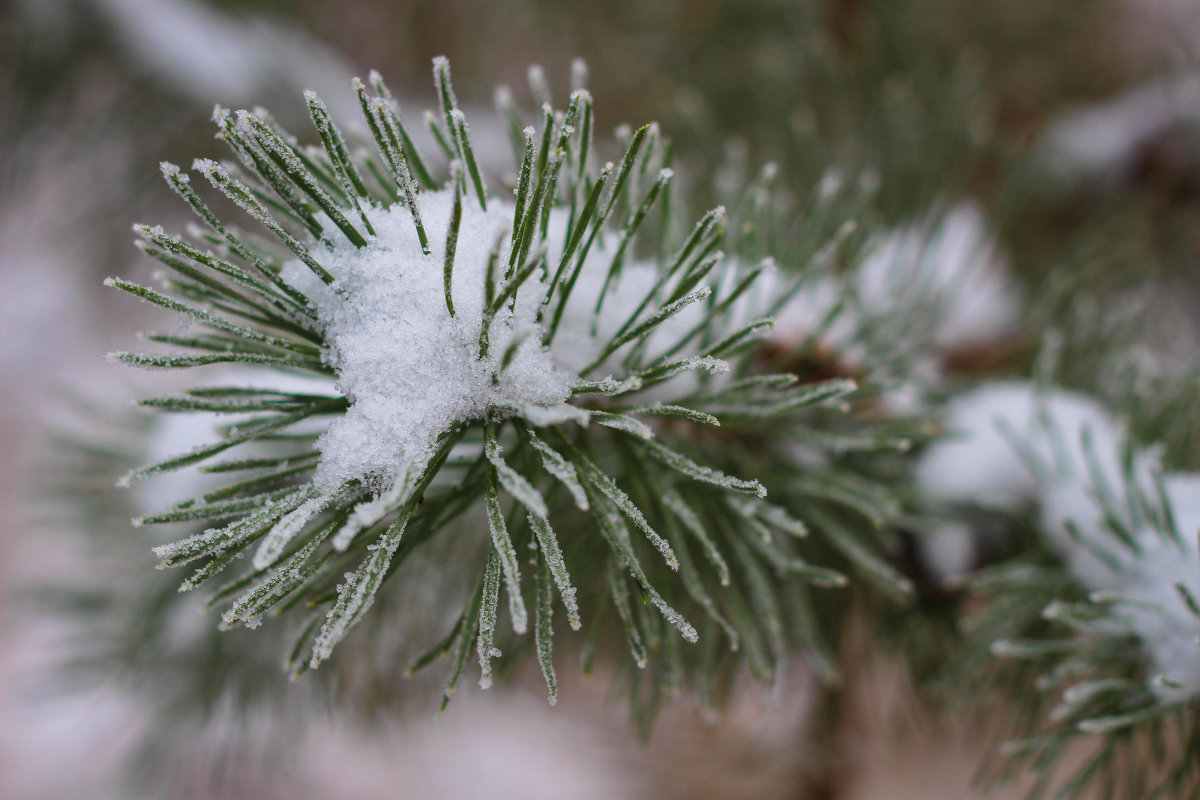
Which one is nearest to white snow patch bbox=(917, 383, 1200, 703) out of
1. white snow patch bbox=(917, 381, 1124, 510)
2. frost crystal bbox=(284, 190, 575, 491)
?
white snow patch bbox=(917, 381, 1124, 510)

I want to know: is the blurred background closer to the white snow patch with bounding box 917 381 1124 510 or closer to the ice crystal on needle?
the white snow patch with bounding box 917 381 1124 510

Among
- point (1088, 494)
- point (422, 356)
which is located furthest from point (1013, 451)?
point (422, 356)

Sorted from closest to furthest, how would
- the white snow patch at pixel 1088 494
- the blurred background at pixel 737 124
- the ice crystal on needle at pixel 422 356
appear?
the ice crystal on needle at pixel 422 356, the white snow patch at pixel 1088 494, the blurred background at pixel 737 124

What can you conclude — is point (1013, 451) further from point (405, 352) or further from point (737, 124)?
point (737, 124)

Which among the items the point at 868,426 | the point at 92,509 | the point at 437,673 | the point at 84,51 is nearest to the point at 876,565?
the point at 868,426

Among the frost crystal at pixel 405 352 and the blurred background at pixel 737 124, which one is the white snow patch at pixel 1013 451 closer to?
the blurred background at pixel 737 124

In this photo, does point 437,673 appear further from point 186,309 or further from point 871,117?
point 871,117

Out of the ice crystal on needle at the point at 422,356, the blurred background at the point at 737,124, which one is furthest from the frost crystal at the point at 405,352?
the blurred background at the point at 737,124

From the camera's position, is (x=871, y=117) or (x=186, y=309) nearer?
(x=186, y=309)

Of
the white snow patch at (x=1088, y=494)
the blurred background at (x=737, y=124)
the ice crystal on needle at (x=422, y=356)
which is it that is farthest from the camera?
the blurred background at (x=737, y=124)
